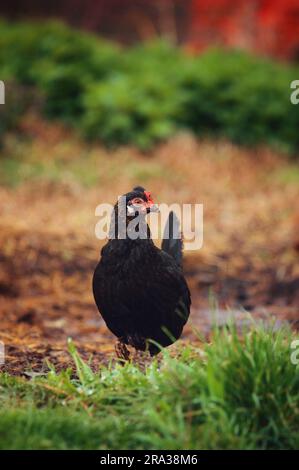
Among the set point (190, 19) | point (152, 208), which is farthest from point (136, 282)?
point (190, 19)

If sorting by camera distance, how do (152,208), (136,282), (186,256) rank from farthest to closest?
(186,256) → (136,282) → (152,208)

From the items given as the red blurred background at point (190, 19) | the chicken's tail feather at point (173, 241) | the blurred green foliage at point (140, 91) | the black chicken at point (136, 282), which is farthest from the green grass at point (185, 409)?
the red blurred background at point (190, 19)

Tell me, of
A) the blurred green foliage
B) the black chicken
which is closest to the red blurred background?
the blurred green foliage

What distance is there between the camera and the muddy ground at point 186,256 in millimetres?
5374

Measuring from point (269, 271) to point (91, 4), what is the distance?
10073 mm

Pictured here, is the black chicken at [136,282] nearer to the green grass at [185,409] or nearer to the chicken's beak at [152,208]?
the chicken's beak at [152,208]

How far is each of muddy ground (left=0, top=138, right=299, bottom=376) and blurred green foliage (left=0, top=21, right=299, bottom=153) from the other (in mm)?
697

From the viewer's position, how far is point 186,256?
7.57m

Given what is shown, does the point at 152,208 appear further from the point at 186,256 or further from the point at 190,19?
the point at 190,19

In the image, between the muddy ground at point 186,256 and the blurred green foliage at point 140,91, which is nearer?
the muddy ground at point 186,256

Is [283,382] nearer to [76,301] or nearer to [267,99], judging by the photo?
[76,301]

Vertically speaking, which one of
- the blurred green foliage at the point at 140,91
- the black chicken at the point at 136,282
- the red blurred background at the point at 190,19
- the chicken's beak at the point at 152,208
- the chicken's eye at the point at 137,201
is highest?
the red blurred background at the point at 190,19

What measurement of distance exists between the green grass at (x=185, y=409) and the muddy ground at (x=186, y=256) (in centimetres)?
67

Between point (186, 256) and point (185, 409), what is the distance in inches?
191
